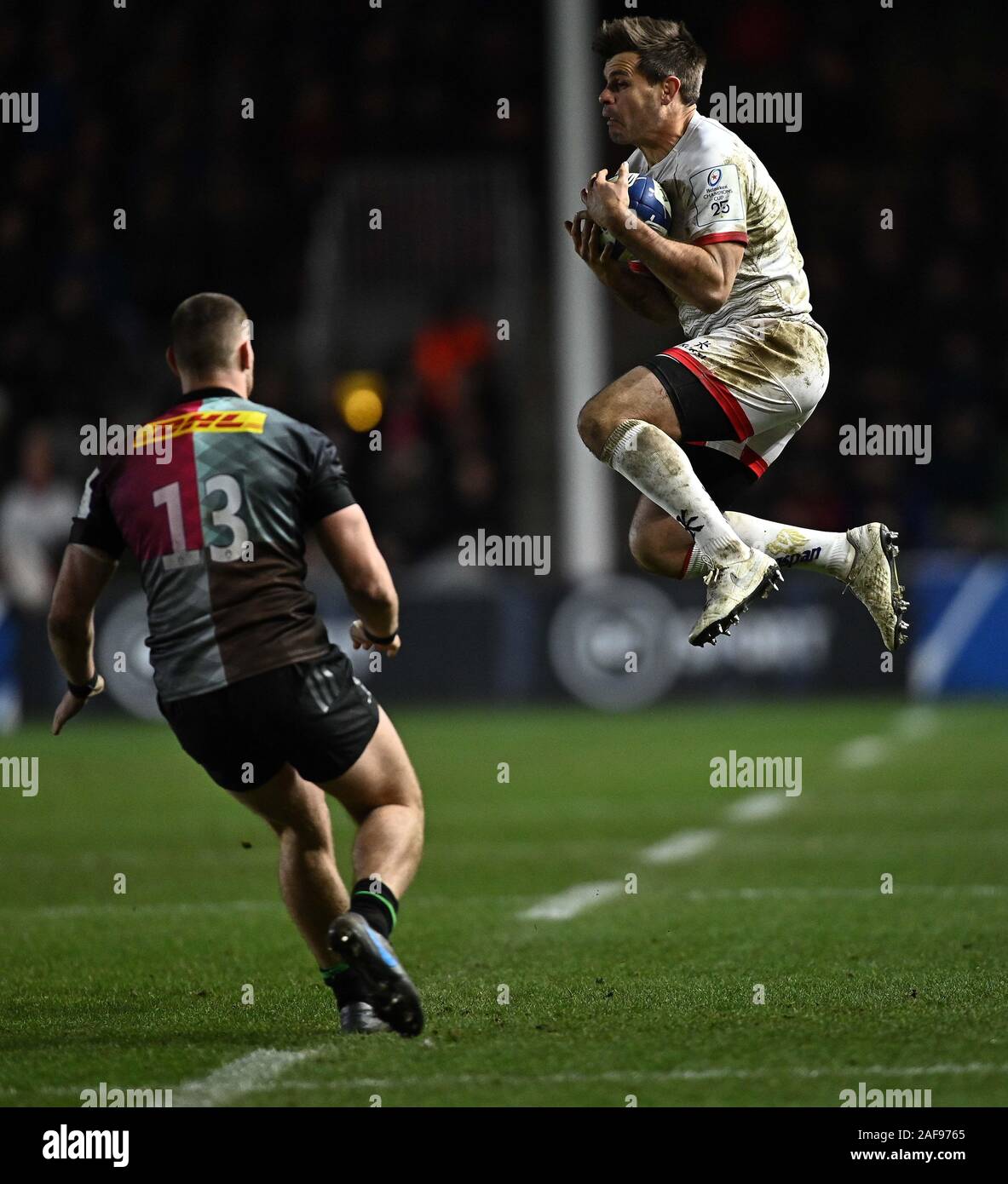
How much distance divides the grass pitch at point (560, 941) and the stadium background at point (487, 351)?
16 cm

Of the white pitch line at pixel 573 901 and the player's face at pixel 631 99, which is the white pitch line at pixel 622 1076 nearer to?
the white pitch line at pixel 573 901

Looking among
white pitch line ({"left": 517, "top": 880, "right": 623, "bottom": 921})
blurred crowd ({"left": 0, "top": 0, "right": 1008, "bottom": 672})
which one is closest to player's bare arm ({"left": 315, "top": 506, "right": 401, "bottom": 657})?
white pitch line ({"left": 517, "top": 880, "right": 623, "bottom": 921})

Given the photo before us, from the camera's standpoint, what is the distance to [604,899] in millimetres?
8258

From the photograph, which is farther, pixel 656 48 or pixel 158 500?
pixel 656 48

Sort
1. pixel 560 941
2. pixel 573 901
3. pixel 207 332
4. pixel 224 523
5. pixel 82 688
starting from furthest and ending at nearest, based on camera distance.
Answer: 1. pixel 573 901
2. pixel 560 941
3. pixel 82 688
4. pixel 207 332
5. pixel 224 523

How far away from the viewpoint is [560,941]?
23.6 ft

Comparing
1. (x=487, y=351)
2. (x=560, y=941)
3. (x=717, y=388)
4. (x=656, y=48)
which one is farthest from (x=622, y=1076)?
(x=487, y=351)

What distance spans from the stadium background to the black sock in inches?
230

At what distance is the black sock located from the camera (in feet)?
16.9

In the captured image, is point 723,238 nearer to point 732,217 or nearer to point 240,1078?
point 732,217

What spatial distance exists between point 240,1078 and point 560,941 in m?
2.42

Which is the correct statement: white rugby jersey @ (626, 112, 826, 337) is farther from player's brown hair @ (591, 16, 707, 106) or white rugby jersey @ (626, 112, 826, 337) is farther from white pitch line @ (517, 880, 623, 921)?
white pitch line @ (517, 880, 623, 921)

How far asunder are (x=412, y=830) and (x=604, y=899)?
2.91 meters
